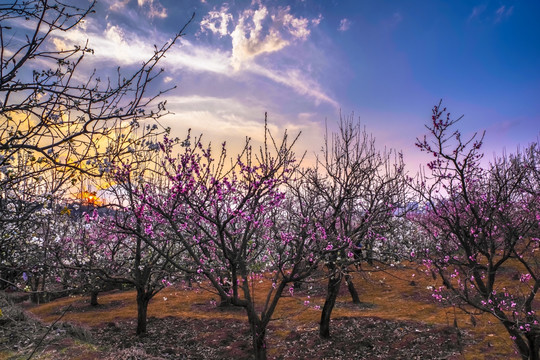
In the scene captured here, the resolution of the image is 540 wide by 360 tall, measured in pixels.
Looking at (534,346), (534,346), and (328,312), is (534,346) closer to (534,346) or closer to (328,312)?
(534,346)

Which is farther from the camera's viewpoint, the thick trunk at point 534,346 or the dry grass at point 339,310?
the dry grass at point 339,310

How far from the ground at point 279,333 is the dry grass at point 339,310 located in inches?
2.4

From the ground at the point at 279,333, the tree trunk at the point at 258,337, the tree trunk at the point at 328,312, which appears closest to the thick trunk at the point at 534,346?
the ground at the point at 279,333

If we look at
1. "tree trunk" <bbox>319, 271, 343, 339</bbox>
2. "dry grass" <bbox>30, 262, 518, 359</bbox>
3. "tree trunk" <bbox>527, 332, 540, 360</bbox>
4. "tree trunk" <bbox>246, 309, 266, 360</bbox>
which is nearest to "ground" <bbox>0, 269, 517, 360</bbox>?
"dry grass" <bbox>30, 262, 518, 359</bbox>

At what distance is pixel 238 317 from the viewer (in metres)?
21.0

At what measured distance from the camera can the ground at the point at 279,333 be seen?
43.3 ft

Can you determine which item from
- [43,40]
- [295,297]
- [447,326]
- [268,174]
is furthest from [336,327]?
[43,40]

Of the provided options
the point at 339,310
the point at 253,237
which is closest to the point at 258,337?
the point at 253,237

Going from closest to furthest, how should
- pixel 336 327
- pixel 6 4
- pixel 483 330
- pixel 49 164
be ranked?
pixel 6 4
pixel 49 164
pixel 483 330
pixel 336 327

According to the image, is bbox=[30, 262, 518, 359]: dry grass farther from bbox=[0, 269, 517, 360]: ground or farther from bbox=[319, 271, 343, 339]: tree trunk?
bbox=[319, 271, 343, 339]: tree trunk

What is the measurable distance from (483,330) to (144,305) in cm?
1661

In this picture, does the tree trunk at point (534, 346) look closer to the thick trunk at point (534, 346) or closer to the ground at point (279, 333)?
the thick trunk at point (534, 346)

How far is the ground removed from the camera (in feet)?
43.3

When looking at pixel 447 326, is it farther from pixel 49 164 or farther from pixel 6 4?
pixel 6 4
